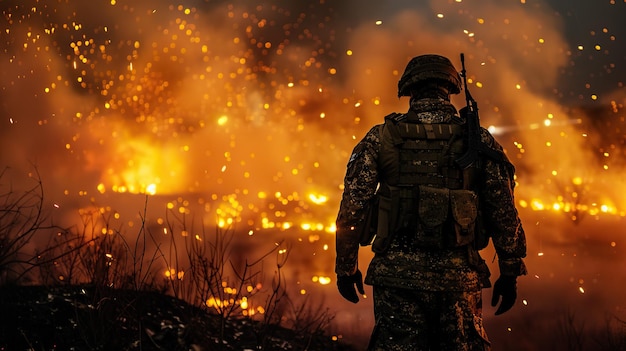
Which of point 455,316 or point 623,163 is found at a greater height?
point 623,163

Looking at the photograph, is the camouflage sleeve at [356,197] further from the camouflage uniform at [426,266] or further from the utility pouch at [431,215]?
the utility pouch at [431,215]

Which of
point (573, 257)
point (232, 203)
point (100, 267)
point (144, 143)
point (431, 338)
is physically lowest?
point (431, 338)

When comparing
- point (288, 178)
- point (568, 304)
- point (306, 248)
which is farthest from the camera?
point (306, 248)

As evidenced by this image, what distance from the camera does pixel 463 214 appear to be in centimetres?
265

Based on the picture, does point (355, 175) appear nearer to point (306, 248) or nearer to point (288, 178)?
point (288, 178)

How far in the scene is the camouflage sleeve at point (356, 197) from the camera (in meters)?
2.69

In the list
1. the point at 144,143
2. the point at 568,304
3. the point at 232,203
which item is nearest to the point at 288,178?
the point at 232,203

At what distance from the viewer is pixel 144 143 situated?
488 inches

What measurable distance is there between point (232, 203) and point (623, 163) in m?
7.76

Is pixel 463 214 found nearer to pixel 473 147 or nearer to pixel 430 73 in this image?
pixel 473 147

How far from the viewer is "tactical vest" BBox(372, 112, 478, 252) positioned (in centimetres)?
265

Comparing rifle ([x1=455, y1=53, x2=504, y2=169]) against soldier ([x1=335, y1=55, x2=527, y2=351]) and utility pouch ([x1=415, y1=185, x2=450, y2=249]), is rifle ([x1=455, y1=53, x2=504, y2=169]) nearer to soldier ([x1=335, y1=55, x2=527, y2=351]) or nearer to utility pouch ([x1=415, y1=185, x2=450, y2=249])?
soldier ([x1=335, y1=55, x2=527, y2=351])

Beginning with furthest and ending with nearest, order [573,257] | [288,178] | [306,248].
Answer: [306,248], [288,178], [573,257]

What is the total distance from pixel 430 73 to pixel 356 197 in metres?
0.71
